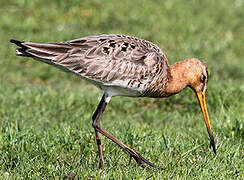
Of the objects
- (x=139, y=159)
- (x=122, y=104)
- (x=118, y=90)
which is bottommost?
(x=122, y=104)

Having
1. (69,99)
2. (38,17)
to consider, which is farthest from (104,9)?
(69,99)

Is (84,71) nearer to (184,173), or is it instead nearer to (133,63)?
(133,63)

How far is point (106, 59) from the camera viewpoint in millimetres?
5527

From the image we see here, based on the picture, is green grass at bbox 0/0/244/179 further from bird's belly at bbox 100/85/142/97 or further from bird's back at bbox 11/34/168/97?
bird's back at bbox 11/34/168/97

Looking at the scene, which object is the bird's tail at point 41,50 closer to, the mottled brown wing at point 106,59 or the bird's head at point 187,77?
the mottled brown wing at point 106,59

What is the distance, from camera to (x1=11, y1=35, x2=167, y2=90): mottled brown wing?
542 centimetres

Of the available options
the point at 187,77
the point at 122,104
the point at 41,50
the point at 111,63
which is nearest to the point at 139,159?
the point at 111,63

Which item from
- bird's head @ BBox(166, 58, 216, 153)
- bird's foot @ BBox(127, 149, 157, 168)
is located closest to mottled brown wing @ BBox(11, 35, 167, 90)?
bird's head @ BBox(166, 58, 216, 153)

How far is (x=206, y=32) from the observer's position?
1216cm

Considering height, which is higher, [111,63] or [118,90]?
[111,63]

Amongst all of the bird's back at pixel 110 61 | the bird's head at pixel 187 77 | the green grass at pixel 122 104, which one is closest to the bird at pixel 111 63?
the bird's back at pixel 110 61

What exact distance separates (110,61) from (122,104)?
2789mm

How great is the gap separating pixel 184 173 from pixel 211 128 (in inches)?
70.2

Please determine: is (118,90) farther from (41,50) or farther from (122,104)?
(122,104)
